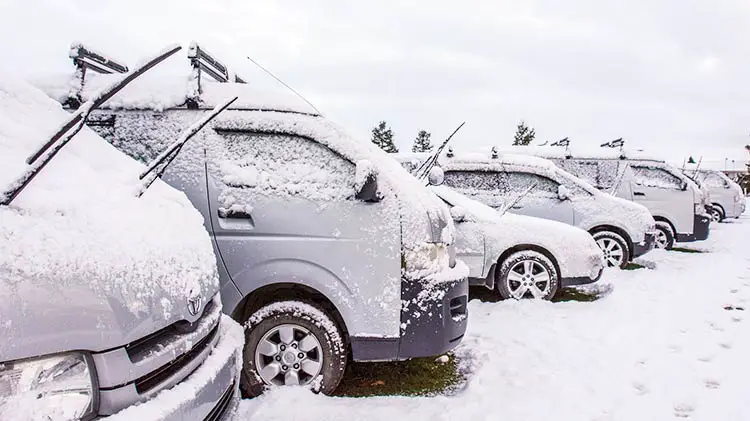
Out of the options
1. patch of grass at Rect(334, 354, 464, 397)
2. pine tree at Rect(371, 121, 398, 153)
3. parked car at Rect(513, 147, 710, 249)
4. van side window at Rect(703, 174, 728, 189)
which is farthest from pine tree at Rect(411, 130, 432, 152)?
patch of grass at Rect(334, 354, 464, 397)

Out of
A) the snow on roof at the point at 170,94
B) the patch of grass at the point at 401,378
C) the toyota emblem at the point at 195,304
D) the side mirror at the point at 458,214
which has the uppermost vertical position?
the snow on roof at the point at 170,94

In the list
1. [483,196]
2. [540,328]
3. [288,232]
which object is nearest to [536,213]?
[483,196]

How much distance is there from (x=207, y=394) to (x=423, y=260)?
1.75 meters

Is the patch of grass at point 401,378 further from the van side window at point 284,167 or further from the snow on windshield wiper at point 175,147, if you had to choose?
the snow on windshield wiper at point 175,147

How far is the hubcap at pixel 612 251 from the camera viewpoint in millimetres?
8422

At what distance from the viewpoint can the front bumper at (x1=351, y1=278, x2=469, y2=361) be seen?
342cm

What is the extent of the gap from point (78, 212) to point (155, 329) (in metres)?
0.49

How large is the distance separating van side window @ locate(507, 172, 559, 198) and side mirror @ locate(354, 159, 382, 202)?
515 cm

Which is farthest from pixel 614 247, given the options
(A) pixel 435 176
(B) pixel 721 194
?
(B) pixel 721 194

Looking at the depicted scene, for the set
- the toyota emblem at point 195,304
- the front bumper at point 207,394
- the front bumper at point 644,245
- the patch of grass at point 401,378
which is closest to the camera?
the front bumper at point 207,394

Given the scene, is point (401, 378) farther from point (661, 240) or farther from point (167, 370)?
point (661, 240)

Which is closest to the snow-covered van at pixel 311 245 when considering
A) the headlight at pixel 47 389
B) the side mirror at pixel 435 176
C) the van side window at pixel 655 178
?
the headlight at pixel 47 389

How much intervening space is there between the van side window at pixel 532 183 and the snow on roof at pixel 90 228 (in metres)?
6.15

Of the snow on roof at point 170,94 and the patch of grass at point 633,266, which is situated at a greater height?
the snow on roof at point 170,94
